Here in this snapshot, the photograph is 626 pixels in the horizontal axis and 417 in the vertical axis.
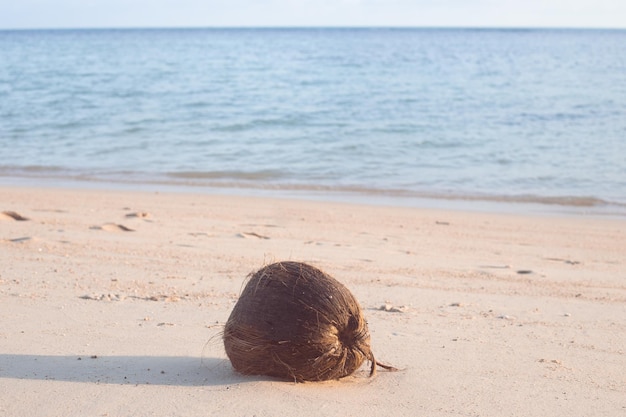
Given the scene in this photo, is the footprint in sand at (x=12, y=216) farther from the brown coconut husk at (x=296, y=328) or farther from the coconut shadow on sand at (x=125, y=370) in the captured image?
the brown coconut husk at (x=296, y=328)

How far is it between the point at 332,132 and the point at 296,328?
16357 millimetres

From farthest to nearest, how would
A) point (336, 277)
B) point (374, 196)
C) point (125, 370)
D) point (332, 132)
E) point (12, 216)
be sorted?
1. point (332, 132)
2. point (374, 196)
3. point (12, 216)
4. point (336, 277)
5. point (125, 370)

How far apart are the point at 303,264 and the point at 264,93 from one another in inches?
1006

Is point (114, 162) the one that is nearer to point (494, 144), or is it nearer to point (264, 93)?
point (494, 144)

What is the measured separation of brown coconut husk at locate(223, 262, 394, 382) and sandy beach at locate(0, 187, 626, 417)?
147mm

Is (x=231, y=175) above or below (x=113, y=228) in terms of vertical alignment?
below

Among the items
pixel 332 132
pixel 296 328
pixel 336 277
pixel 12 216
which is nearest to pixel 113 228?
pixel 12 216

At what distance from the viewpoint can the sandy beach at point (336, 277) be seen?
419cm

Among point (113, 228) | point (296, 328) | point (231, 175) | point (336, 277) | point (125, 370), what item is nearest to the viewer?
point (296, 328)

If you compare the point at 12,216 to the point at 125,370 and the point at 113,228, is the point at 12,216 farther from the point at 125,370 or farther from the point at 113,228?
the point at 125,370

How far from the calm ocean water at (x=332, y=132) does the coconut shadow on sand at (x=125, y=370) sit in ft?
29.0

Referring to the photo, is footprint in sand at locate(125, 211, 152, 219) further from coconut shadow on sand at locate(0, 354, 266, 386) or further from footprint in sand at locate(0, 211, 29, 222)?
coconut shadow on sand at locate(0, 354, 266, 386)

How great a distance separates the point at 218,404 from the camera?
13.2 feet

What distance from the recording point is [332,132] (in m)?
20.2
